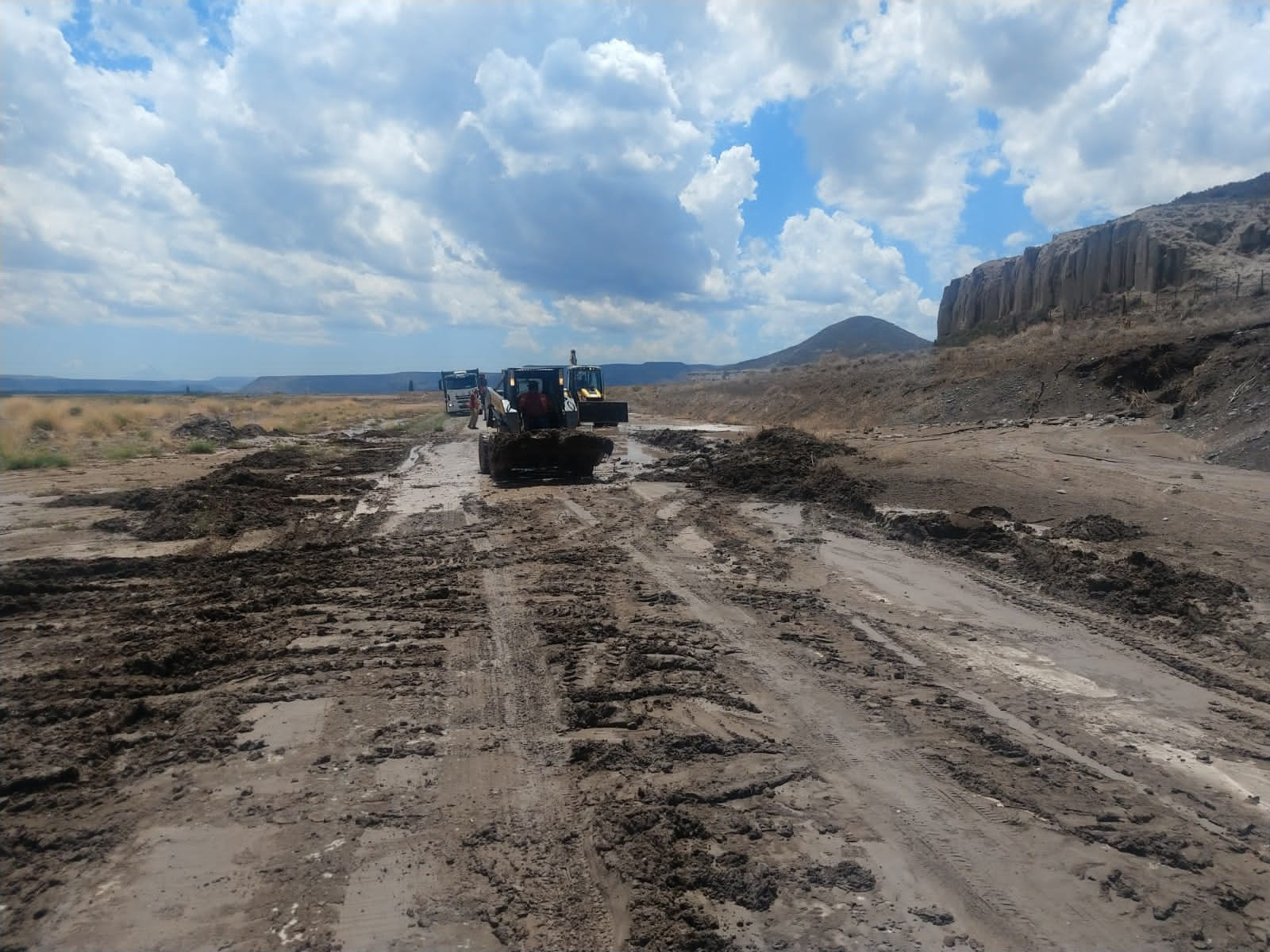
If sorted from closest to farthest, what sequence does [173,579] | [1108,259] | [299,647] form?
[299,647], [173,579], [1108,259]

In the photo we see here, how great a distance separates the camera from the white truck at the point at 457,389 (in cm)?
5006

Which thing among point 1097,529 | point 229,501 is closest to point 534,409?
point 229,501

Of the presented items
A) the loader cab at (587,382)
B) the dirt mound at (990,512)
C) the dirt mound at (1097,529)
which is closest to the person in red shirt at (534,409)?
the dirt mound at (990,512)

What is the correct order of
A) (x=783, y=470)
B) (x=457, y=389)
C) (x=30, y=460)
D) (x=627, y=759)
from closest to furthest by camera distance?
(x=627, y=759) → (x=783, y=470) → (x=30, y=460) → (x=457, y=389)

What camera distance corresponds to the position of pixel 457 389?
51062mm

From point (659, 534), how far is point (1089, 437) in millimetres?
14192

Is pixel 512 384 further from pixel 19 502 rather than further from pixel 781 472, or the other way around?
pixel 19 502

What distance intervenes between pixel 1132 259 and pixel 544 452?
134ft

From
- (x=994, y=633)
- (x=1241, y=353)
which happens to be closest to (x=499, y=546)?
(x=994, y=633)

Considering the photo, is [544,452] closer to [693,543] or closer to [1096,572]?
[693,543]

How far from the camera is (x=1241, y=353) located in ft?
67.6

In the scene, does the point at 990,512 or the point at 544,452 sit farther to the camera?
the point at 544,452

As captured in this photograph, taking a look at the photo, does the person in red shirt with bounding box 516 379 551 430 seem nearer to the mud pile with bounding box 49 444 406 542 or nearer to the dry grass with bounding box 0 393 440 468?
the mud pile with bounding box 49 444 406 542

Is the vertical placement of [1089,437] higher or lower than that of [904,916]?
higher
